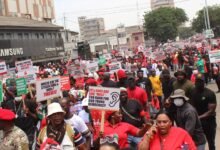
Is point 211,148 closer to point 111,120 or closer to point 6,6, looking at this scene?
point 111,120

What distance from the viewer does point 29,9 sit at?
77250 millimetres

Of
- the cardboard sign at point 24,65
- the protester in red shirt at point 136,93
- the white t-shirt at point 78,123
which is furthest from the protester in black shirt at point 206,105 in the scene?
the cardboard sign at point 24,65

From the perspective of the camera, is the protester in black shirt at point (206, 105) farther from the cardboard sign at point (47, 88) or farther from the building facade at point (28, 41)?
the building facade at point (28, 41)

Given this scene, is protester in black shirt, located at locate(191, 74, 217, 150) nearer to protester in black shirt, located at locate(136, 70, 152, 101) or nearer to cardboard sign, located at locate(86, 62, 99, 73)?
protester in black shirt, located at locate(136, 70, 152, 101)

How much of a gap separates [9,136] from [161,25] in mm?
99790

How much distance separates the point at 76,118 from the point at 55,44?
56861 millimetres

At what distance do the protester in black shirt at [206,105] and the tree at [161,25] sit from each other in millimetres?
94840

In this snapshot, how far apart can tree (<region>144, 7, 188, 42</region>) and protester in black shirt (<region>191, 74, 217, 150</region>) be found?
94.8m

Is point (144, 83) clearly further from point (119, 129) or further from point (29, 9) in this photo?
point (29, 9)

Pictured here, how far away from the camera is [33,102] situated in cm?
862

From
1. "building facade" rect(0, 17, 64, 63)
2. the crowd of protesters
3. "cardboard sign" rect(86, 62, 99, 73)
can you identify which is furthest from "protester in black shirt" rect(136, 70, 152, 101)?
"building facade" rect(0, 17, 64, 63)

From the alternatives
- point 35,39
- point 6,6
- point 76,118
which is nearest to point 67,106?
point 76,118

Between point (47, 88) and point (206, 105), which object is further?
point (47, 88)

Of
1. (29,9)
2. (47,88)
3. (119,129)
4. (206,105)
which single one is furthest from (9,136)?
(29,9)
